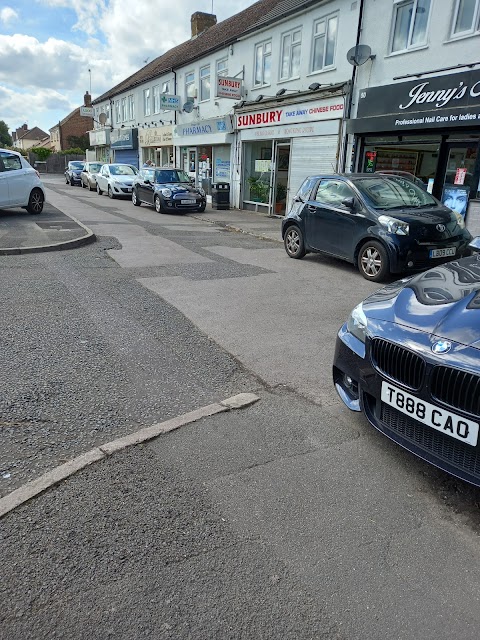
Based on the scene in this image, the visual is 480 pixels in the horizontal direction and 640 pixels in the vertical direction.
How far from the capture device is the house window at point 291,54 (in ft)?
54.4

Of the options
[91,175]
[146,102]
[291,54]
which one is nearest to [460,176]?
[291,54]

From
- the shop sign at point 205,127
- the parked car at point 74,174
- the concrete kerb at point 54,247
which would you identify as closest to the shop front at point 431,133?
the shop sign at point 205,127

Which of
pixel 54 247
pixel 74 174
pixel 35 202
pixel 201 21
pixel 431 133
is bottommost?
pixel 54 247

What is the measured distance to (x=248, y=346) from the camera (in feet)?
16.4

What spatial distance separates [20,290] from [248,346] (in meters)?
3.83

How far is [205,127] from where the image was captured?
22.8m

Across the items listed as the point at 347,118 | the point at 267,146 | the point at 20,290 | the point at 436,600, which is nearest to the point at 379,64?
the point at 347,118

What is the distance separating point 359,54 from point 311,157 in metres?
3.51

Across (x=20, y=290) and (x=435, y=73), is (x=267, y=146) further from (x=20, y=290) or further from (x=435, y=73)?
(x=20, y=290)

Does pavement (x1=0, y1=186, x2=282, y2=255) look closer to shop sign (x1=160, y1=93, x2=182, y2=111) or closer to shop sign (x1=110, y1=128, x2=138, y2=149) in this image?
shop sign (x1=160, y1=93, x2=182, y2=111)

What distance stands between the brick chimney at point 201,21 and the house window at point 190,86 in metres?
7.43

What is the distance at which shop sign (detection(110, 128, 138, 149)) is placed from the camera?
33562mm

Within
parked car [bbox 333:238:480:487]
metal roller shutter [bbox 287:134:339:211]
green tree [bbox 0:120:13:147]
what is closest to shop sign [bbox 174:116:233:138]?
metal roller shutter [bbox 287:134:339:211]

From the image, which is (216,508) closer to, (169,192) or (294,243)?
(294,243)
